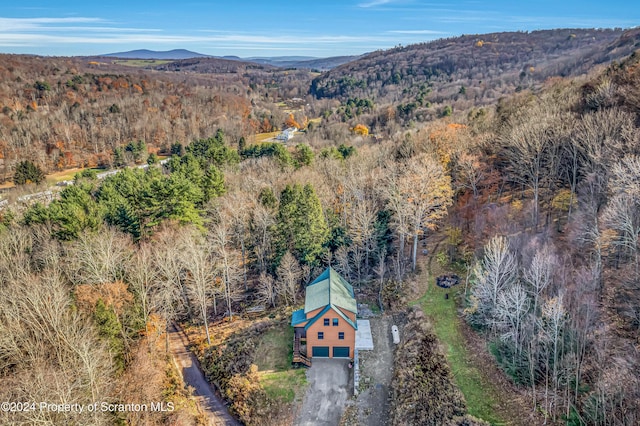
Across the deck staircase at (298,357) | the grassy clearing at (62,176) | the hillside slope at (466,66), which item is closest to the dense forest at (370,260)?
the deck staircase at (298,357)

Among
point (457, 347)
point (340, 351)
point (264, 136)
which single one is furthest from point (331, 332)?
point (264, 136)

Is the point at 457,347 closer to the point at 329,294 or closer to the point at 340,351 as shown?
the point at 340,351

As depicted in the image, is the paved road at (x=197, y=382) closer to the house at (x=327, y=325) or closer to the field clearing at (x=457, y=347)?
the house at (x=327, y=325)

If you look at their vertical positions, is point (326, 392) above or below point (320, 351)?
below

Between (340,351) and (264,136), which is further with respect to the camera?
(264,136)

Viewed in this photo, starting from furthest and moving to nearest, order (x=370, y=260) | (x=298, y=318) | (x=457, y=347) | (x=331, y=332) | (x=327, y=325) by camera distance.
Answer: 1. (x=370, y=260)
2. (x=298, y=318)
3. (x=331, y=332)
4. (x=327, y=325)
5. (x=457, y=347)
